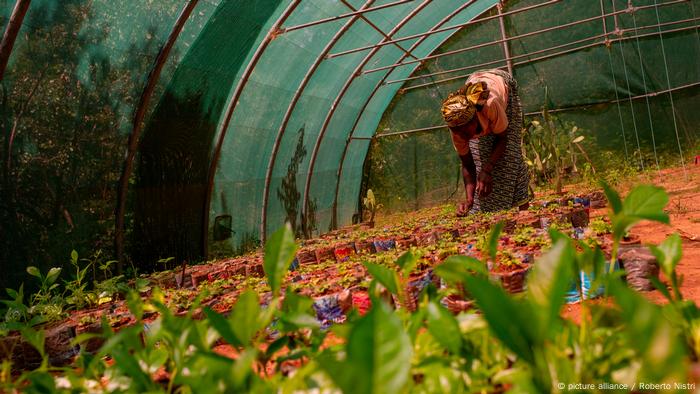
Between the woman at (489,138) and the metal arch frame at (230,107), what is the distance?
2.61 meters

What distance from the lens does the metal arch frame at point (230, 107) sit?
594cm

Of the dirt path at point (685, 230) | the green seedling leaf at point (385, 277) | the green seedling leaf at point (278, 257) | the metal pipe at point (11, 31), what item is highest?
the metal pipe at point (11, 31)

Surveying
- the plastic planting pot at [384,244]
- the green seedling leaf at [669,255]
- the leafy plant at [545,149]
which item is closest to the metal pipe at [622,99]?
the leafy plant at [545,149]

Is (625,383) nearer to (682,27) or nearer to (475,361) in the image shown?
(475,361)

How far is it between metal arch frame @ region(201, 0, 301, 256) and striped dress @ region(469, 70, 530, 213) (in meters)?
2.76

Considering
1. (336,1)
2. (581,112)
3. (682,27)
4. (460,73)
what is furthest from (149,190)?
(682,27)

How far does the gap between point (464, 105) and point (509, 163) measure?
3.58 ft

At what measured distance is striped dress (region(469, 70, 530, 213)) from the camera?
4.43m

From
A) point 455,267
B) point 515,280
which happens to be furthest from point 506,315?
point 515,280

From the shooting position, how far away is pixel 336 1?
21.8ft

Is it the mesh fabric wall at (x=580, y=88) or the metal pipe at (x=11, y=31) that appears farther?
the mesh fabric wall at (x=580, y=88)

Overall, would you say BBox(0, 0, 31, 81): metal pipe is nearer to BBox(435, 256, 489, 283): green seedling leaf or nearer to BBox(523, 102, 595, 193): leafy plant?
BBox(435, 256, 489, 283): green seedling leaf

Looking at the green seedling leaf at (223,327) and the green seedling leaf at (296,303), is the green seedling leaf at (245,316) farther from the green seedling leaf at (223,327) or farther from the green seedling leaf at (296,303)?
the green seedling leaf at (296,303)

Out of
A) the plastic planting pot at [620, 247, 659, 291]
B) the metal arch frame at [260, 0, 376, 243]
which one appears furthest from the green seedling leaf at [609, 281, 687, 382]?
the metal arch frame at [260, 0, 376, 243]
